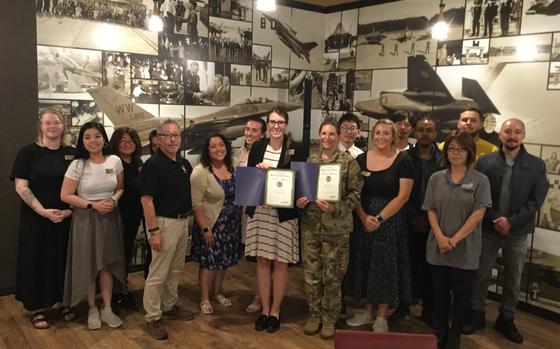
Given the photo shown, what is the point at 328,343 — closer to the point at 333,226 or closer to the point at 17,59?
the point at 333,226

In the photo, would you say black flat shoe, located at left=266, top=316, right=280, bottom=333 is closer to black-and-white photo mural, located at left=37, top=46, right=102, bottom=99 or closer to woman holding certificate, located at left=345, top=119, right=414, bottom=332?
woman holding certificate, located at left=345, top=119, right=414, bottom=332

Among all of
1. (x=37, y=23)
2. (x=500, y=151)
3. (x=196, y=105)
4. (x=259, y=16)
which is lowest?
(x=500, y=151)

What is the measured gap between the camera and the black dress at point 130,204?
3.79m

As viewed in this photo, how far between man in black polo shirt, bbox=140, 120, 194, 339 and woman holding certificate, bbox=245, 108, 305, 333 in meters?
0.52

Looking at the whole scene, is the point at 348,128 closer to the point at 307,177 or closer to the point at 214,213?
the point at 307,177

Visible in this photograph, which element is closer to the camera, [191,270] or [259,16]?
[191,270]

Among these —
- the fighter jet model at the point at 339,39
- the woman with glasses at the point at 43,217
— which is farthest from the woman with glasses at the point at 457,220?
the fighter jet model at the point at 339,39

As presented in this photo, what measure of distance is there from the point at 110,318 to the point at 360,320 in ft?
6.42

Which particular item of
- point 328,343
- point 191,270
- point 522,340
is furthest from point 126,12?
point 522,340

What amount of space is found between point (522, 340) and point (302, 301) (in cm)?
180

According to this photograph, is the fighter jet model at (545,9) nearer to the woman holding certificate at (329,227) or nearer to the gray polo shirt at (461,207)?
the gray polo shirt at (461,207)

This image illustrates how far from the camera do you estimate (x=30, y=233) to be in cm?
353

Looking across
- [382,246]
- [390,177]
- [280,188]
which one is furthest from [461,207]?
[280,188]

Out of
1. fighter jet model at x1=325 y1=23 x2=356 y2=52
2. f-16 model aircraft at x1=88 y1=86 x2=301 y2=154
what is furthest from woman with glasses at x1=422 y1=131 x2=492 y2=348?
fighter jet model at x1=325 y1=23 x2=356 y2=52
